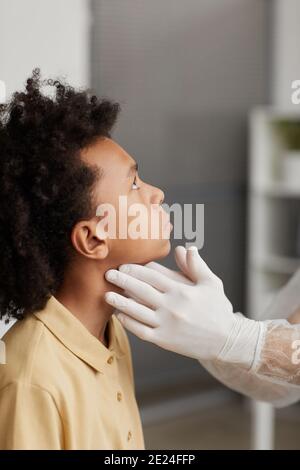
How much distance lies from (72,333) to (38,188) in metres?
0.21

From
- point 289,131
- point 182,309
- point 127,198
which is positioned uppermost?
point 289,131

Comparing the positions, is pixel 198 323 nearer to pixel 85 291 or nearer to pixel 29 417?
pixel 85 291

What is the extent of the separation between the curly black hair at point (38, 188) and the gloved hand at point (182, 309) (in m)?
0.10

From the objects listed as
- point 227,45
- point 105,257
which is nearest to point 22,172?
point 105,257

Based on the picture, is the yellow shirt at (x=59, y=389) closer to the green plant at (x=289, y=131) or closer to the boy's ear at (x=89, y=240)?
the boy's ear at (x=89, y=240)

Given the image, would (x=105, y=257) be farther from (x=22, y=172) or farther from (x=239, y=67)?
(x=239, y=67)

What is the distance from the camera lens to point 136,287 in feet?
3.52

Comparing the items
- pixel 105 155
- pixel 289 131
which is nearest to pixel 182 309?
pixel 105 155

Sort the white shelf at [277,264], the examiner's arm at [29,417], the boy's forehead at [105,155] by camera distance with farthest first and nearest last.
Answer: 1. the white shelf at [277,264]
2. the boy's forehead at [105,155]
3. the examiner's arm at [29,417]

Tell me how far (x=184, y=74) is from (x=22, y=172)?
7.62 ft

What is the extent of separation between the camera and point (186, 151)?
332 centimetres

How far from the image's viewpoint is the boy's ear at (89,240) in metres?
1.06

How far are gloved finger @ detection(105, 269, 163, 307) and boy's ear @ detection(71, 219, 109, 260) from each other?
3 cm

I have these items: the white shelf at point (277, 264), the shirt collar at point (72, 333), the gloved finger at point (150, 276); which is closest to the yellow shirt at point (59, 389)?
the shirt collar at point (72, 333)
